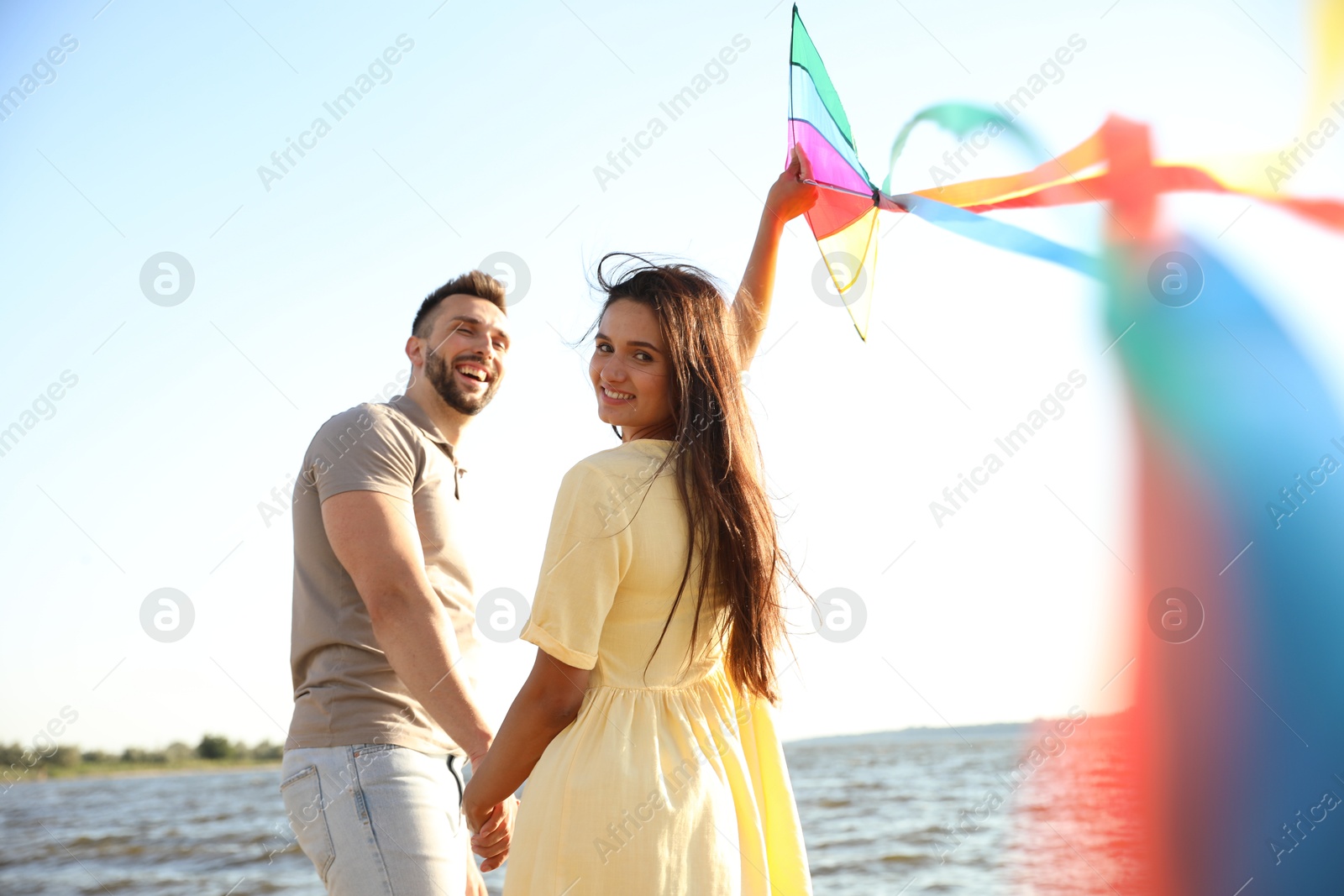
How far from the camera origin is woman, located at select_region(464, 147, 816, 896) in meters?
1.72

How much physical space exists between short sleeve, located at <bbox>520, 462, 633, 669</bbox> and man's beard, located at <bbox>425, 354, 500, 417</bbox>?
1.20m

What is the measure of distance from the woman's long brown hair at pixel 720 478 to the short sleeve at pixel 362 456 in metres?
0.78

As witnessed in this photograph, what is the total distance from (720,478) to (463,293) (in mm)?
1576

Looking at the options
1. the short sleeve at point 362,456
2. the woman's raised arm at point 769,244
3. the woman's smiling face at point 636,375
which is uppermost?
the woman's raised arm at point 769,244

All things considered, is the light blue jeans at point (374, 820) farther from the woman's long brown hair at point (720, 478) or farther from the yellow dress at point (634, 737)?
the woman's long brown hair at point (720, 478)

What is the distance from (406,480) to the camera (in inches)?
101

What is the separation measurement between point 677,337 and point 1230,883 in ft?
7.45

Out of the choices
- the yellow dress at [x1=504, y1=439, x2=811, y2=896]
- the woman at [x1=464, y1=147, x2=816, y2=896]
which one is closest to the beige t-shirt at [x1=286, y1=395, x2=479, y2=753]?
the woman at [x1=464, y1=147, x2=816, y2=896]

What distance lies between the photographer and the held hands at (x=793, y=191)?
8.46 ft

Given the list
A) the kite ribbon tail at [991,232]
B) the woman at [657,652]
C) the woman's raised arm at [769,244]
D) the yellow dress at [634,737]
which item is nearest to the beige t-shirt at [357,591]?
the woman at [657,652]

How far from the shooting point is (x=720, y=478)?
1904 mm

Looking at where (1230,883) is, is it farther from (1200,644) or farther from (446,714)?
(446,714)

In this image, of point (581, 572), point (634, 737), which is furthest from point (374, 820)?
point (581, 572)

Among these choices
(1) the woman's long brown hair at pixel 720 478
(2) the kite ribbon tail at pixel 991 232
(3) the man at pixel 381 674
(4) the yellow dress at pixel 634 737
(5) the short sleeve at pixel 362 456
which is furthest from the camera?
(2) the kite ribbon tail at pixel 991 232
